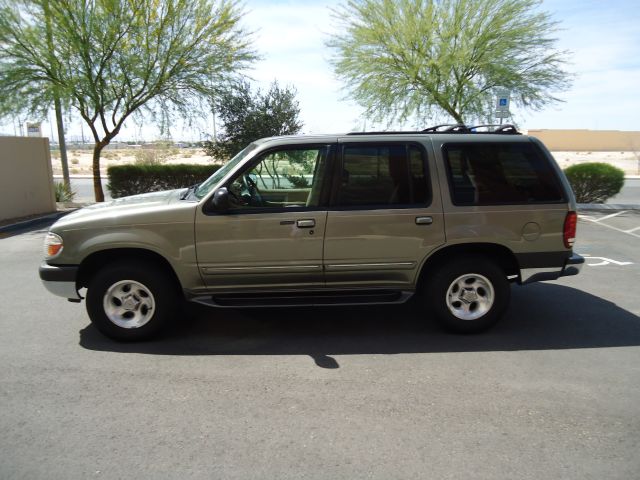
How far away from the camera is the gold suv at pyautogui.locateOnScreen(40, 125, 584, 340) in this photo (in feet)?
15.1

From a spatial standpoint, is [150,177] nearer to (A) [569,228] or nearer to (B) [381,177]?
(B) [381,177]

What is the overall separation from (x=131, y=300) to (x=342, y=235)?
2.06 m

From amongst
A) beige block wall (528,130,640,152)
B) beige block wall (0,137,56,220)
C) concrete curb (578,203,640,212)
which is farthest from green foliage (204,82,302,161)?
beige block wall (528,130,640,152)

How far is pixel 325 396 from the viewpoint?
3721 mm

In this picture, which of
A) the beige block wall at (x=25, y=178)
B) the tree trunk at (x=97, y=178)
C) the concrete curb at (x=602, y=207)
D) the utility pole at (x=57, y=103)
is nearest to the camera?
the beige block wall at (x=25, y=178)

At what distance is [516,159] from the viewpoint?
A: 484 cm

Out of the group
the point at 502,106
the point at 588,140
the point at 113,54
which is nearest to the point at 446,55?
the point at 502,106

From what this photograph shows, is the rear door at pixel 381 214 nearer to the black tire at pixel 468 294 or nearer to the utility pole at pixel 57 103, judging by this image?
the black tire at pixel 468 294

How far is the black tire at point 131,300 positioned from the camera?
4.63m

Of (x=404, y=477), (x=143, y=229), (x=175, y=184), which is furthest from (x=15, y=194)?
(x=404, y=477)

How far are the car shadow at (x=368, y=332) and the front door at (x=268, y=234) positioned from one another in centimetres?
53

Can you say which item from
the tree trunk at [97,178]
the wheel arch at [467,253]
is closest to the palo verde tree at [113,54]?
the tree trunk at [97,178]

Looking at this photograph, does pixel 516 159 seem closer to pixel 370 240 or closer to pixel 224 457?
pixel 370 240

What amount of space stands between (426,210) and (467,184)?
496 mm
